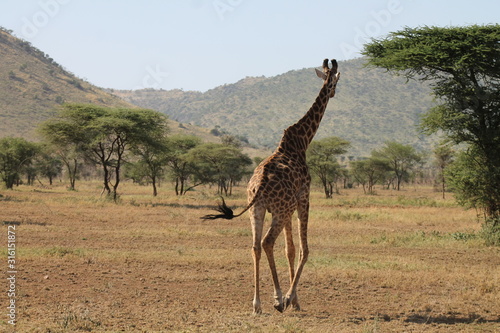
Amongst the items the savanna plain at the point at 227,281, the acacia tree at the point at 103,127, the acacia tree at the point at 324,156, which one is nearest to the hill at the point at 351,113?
the acacia tree at the point at 324,156

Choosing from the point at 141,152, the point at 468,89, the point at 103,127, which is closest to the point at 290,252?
the point at 468,89

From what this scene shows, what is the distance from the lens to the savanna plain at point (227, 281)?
7113 millimetres

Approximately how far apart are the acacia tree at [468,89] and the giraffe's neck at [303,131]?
292 inches

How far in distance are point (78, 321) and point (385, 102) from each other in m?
174

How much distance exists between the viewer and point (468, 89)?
1565 cm

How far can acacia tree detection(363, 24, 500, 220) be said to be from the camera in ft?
49.4

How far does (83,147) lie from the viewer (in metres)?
34.2

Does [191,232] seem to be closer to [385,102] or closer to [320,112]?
[320,112]

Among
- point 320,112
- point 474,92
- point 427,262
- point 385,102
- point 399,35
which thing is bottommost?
point 427,262

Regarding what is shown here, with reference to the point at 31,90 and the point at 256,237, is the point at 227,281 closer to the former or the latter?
the point at 256,237

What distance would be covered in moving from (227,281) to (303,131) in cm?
324

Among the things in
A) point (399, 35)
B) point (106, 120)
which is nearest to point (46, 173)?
point (106, 120)

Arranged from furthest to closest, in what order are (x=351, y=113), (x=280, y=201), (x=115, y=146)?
(x=351, y=113) → (x=115, y=146) → (x=280, y=201)

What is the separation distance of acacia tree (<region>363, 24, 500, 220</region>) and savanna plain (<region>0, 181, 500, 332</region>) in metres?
2.05
